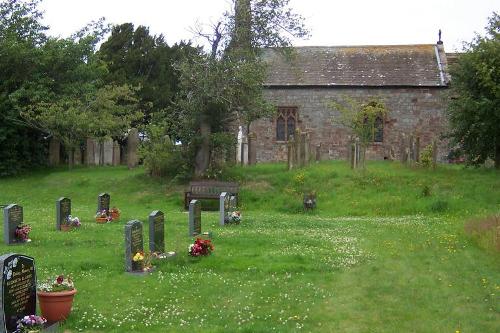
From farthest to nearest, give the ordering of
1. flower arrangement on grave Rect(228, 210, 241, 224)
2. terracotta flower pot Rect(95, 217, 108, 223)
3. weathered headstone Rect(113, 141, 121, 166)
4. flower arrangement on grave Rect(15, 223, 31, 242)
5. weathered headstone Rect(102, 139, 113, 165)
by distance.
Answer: weathered headstone Rect(113, 141, 121, 166) < weathered headstone Rect(102, 139, 113, 165) < terracotta flower pot Rect(95, 217, 108, 223) < flower arrangement on grave Rect(228, 210, 241, 224) < flower arrangement on grave Rect(15, 223, 31, 242)

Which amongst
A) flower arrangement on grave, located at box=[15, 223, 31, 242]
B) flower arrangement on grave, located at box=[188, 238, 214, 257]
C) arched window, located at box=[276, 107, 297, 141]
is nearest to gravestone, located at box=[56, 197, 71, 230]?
flower arrangement on grave, located at box=[15, 223, 31, 242]

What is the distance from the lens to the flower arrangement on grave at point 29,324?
7359 mm

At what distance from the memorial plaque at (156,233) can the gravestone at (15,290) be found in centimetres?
455

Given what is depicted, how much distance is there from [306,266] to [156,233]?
330 centimetres

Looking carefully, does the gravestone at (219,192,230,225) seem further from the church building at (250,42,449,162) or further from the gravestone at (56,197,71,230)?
the church building at (250,42,449,162)

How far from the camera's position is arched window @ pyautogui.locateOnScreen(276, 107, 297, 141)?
36.9 metres

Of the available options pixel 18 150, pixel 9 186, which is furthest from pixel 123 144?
pixel 9 186

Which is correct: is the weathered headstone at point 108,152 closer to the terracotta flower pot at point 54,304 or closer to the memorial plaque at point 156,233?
the memorial plaque at point 156,233

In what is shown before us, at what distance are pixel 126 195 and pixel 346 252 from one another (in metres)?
13.6

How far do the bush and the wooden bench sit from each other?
8.72 metres

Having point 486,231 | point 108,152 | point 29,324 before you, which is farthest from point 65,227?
point 108,152

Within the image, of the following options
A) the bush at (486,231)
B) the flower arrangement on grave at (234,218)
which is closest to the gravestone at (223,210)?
the flower arrangement on grave at (234,218)

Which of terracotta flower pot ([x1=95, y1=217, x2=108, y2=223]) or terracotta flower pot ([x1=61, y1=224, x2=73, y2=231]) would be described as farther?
terracotta flower pot ([x1=95, y1=217, x2=108, y2=223])

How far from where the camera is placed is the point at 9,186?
27062 millimetres
